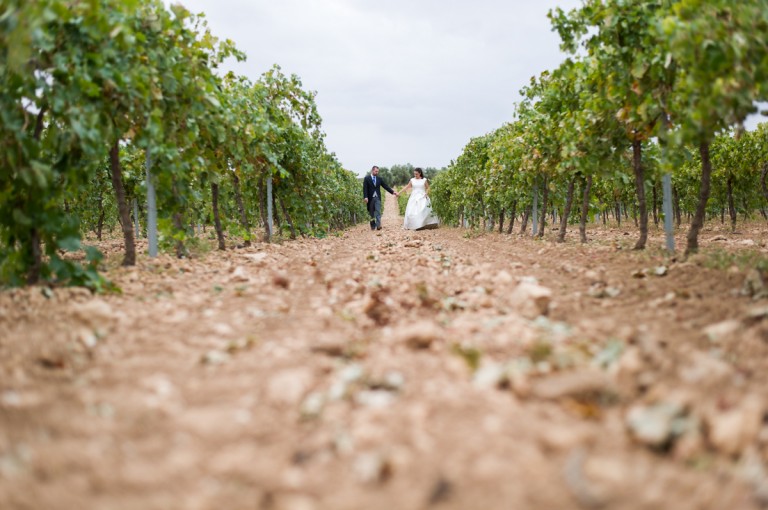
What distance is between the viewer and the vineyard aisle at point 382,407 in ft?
4.97

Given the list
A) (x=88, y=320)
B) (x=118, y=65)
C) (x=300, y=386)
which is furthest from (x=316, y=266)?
(x=300, y=386)

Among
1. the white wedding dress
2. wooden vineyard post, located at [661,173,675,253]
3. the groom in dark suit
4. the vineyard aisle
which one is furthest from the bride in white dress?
the vineyard aisle

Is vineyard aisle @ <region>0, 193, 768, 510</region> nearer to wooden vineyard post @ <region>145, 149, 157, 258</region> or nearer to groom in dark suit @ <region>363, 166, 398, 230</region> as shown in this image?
wooden vineyard post @ <region>145, 149, 157, 258</region>

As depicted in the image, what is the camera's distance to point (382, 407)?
2.01 meters

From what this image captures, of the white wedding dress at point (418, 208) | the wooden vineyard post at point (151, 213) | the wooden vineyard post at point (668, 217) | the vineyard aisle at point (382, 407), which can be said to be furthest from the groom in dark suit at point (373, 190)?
the vineyard aisle at point (382, 407)

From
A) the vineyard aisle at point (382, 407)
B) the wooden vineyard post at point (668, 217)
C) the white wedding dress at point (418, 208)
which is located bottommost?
the vineyard aisle at point (382, 407)

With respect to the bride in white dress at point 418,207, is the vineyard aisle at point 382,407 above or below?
below

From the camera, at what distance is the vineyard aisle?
4.97ft

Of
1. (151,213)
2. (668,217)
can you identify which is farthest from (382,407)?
(668,217)

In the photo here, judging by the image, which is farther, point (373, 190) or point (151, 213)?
point (373, 190)

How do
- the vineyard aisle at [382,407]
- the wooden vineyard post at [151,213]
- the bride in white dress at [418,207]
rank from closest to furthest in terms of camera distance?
the vineyard aisle at [382,407] → the wooden vineyard post at [151,213] → the bride in white dress at [418,207]

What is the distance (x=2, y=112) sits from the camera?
3.81 m

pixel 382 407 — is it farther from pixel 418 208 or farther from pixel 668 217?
pixel 418 208

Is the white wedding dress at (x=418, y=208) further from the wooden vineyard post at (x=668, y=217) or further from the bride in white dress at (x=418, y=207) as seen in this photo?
the wooden vineyard post at (x=668, y=217)
